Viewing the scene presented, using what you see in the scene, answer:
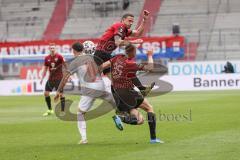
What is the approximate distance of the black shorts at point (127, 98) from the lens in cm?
1417

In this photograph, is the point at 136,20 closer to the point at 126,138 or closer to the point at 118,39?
the point at 126,138

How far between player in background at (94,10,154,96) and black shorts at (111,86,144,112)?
1.23 feet

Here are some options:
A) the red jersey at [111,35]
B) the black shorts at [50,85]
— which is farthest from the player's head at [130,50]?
the black shorts at [50,85]

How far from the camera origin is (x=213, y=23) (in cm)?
5019

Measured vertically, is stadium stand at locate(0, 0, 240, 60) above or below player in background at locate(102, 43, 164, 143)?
below

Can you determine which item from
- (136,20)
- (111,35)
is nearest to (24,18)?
(136,20)

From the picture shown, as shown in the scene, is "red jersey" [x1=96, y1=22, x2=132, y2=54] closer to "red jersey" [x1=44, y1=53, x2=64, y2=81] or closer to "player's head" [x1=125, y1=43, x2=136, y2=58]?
"player's head" [x1=125, y1=43, x2=136, y2=58]

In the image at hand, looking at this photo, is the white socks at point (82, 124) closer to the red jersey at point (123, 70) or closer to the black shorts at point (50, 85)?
the red jersey at point (123, 70)

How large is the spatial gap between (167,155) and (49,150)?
2.62 m

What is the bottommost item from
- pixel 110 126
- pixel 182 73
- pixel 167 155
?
pixel 182 73

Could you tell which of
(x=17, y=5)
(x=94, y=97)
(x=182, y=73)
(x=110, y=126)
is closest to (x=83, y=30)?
(x=17, y=5)

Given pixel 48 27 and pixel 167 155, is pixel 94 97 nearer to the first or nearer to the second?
pixel 167 155

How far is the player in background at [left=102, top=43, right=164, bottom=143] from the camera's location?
1400 cm

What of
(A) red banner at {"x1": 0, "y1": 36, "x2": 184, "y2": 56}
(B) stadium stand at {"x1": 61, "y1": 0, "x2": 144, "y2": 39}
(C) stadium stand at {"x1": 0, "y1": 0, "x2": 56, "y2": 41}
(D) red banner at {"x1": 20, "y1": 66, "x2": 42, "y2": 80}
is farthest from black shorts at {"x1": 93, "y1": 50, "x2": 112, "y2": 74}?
(C) stadium stand at {"x1": 0, "y1": 0, "x2": 56, "y2": 41}
